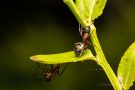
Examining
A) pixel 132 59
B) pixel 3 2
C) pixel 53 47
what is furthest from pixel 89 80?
pixel 132 59

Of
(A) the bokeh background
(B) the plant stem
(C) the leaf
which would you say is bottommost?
(A) the bokeh background

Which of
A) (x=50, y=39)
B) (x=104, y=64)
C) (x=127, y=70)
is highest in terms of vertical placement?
(x=104, y=64)

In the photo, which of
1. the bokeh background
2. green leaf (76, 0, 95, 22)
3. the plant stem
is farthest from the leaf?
the bokeh background

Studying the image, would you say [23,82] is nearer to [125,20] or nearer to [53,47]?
[53,47]

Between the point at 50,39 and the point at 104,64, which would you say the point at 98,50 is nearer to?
the point at 104,64

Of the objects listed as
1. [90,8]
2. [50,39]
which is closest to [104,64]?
[90,8]

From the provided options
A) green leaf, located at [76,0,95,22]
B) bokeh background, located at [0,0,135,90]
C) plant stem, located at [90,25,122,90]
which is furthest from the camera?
bokeh background, located at [0,0,135,90]

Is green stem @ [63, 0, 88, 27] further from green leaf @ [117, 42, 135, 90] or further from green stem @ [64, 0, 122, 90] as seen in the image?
green leaf @ [117, 42, 135, 90]
